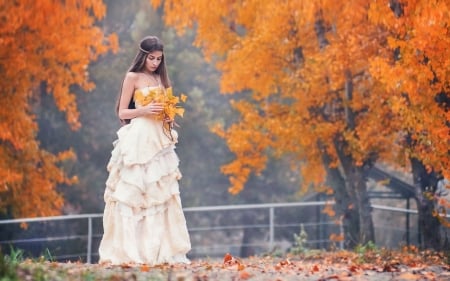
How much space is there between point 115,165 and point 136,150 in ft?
1.05

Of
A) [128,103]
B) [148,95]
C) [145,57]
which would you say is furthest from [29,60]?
[148,95]

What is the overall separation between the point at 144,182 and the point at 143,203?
0.69 ft

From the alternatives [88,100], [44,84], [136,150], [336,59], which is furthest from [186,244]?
[88,100]

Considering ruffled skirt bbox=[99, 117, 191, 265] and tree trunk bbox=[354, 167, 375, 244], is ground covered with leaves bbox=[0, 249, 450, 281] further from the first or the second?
tree trunk bbox=[354, 167, 375, 244]

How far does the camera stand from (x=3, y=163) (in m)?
15.5

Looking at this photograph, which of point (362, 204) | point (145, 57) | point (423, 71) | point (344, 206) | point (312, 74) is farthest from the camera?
point (344, 206)

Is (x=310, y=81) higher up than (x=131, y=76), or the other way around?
(x=310, y=81)

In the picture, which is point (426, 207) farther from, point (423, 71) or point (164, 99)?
point (164, 99)

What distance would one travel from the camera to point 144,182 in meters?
8.32

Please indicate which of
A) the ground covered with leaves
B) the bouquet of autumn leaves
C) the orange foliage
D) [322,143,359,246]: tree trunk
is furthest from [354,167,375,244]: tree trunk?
the bouquet of autumn leaves

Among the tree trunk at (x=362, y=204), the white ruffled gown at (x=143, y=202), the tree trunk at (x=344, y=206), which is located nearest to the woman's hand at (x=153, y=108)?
the white ruffled gown at (x=143, y=202)

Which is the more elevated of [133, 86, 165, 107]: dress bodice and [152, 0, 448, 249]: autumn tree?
[152, 0, 448, 249]: autumn tree

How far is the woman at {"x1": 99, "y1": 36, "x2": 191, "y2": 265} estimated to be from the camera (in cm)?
827

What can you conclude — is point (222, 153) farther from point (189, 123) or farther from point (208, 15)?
point (208, 15)
